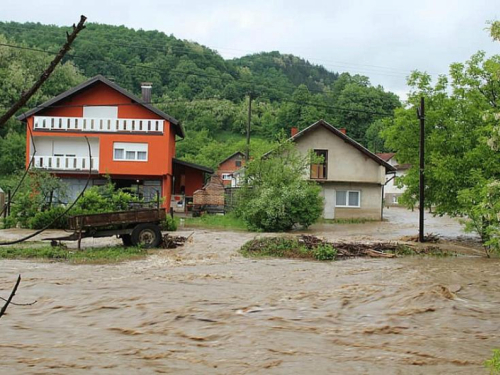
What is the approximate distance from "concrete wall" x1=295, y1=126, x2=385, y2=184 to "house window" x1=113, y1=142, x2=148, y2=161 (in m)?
10.5

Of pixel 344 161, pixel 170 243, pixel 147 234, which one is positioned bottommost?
pixel 170 243

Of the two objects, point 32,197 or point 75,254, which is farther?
point 32,197

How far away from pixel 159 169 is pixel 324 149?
37.7 feet

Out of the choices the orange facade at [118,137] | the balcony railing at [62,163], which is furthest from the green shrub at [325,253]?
the balcony railing at [62,163]

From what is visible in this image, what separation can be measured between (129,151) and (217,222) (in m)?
8.24

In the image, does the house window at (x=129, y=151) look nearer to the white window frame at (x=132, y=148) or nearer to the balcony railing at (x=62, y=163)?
the white window frame at (x=132, y=148)

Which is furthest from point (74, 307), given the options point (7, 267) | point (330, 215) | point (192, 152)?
point (192, 152)

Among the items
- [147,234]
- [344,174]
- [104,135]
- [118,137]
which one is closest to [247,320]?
[147,234]

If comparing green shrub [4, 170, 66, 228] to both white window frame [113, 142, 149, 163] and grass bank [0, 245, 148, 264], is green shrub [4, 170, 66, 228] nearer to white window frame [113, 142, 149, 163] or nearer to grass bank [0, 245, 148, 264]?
white window frame [113, 142, 149, 163]

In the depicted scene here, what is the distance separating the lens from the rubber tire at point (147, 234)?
19.4 metres

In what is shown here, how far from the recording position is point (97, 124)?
34.9 metres

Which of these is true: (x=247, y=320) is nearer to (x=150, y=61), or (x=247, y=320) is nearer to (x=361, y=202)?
(x=361, y=202)

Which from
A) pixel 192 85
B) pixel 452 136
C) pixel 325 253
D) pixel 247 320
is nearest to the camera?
pixel 247 320

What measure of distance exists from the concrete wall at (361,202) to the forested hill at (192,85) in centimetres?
528
